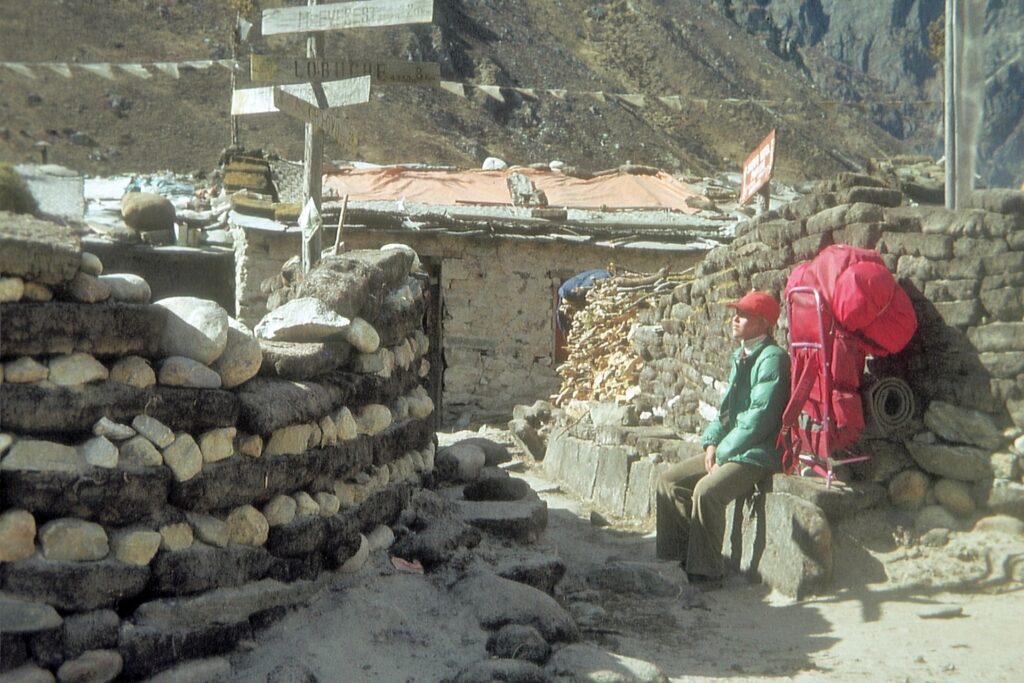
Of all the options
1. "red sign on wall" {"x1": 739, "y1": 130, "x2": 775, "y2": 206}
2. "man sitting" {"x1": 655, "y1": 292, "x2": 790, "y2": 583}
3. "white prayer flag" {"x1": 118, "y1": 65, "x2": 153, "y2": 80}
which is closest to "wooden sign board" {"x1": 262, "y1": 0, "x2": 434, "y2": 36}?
"man sitting" {"x1": 655, "y1": 292, "x2": 790, "y2": 583}

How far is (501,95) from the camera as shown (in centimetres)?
3756

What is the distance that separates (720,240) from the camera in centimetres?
1314

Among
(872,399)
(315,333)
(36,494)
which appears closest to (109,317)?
(36,494)

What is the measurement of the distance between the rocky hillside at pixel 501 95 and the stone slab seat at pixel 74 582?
18426 millimetres

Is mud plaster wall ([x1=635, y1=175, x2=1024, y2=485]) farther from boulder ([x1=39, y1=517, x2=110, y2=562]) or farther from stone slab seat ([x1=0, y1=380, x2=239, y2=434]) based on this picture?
boulder ([x1=39, y1=517, x2=110, y2=562])

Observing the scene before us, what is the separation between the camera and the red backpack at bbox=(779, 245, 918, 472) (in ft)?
17.6

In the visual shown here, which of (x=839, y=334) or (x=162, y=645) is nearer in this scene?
(x=162, y=645)

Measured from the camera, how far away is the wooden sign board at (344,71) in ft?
20.4

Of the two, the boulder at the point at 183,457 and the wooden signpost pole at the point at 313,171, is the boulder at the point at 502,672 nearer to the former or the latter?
the boulder at the point at 183,457

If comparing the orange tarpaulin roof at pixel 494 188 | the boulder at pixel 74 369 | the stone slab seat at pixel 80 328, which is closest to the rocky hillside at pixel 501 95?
the orange tarpaulin roof at pixel 494 188

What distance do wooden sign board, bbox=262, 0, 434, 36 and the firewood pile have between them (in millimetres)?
5019

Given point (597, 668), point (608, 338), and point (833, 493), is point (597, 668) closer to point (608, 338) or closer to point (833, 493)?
point (833, 493)

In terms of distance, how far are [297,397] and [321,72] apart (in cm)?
309

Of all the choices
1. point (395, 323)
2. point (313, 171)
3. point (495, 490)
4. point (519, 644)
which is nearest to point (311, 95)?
point (313, 171)
